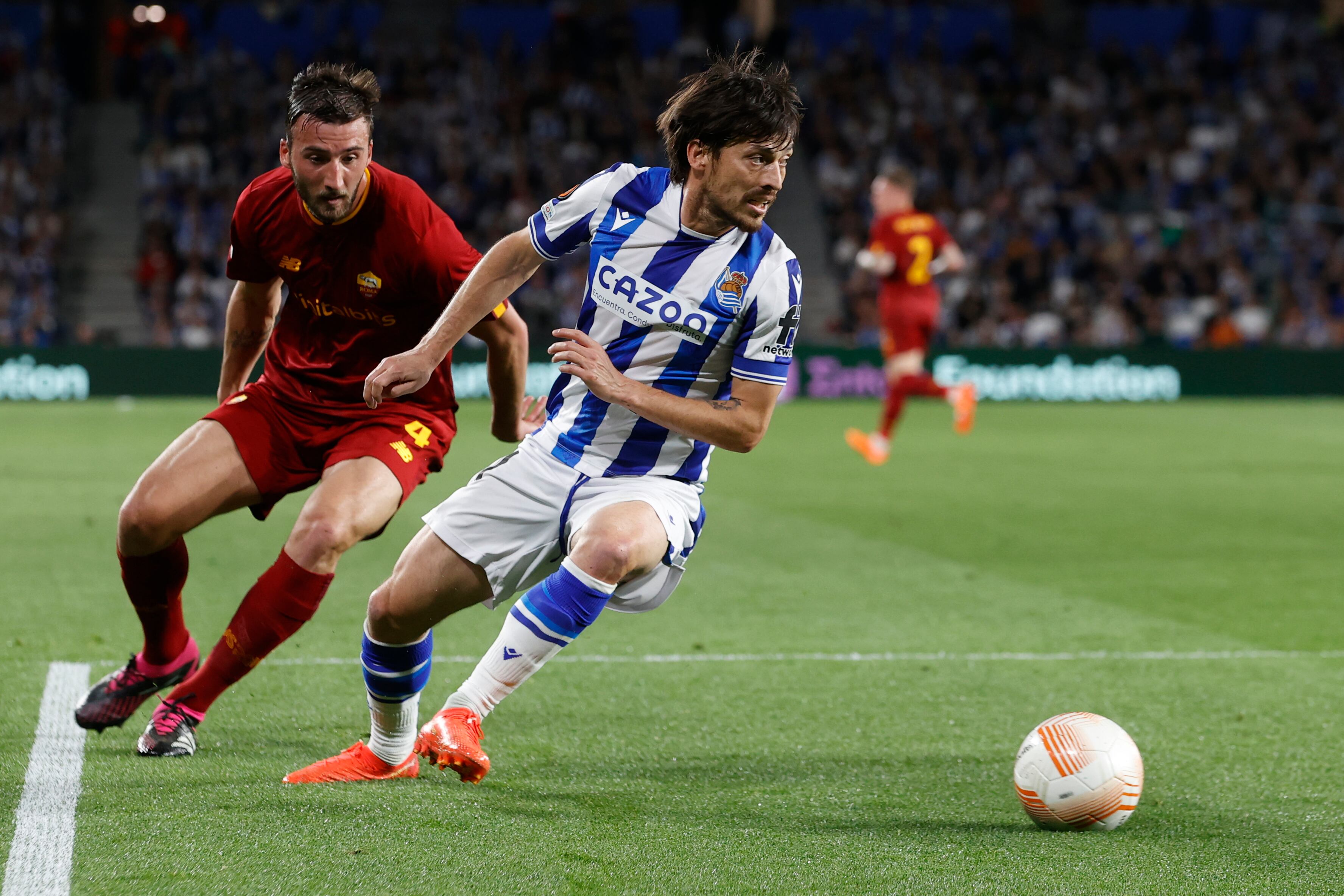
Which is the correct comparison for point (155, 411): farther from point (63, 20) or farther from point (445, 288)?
point (445, 288)

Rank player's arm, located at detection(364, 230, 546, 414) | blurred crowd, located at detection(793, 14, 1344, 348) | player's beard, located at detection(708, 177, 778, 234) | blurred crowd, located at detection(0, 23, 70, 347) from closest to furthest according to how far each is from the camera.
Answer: player's beard, located at detection(708, 177, 778, 234), player's arm, located at detection(364, 230, 546, 414), blurred crowd, located at detection(0, 23, 70, 347), blurred crowd, located at detection(793, 14, 1344, 348)

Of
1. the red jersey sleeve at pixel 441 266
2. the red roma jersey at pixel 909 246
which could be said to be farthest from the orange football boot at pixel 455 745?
the red roma jersey at pixel 909 246

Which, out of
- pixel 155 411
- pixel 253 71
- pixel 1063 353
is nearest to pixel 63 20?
pixel 253 71

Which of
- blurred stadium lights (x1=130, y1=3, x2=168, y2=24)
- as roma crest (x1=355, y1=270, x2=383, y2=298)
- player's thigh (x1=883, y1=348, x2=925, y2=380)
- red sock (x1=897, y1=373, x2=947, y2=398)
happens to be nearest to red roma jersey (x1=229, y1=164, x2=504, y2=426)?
as roma crest (x1=355, y1=270, x2=383, y2=298)

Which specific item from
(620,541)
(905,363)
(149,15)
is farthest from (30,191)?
(620,541)

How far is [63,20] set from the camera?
24.7m

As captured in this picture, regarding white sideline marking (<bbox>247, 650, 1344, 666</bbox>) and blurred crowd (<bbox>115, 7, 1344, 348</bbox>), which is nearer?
white sideline marking (<bbox>247, 650, 1344, 666</bbox>)

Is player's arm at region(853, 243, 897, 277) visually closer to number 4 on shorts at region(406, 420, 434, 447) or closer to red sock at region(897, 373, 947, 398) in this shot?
red sock at region(897, 373, 947, 398)

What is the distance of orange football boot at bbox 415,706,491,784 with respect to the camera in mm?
3496

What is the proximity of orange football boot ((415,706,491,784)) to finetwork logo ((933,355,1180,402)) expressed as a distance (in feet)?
59.8

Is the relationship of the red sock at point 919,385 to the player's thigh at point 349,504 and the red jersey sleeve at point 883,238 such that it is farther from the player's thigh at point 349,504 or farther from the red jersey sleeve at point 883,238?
the player's thigh at point 349,504

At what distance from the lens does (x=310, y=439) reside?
4387mm

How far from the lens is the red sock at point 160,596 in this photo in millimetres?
4363

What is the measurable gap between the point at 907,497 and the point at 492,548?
24.7 ft
